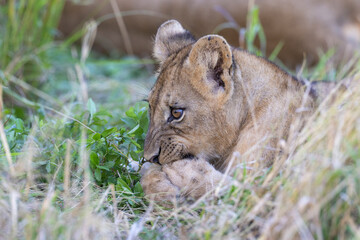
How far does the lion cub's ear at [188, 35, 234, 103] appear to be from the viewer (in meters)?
A: 3.20

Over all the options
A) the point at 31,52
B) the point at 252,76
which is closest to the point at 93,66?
the point at 31,52

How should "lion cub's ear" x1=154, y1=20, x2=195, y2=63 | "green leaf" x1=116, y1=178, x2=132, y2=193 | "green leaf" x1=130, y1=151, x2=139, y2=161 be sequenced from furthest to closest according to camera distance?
"lion cub's ear" x1=154, y1=20, x2=195, y2=63 → "green leaf" x1=130, y1=151, x2=139, y2=161 → "green leaf" x1=116, y1=178, x2=132, y2=193

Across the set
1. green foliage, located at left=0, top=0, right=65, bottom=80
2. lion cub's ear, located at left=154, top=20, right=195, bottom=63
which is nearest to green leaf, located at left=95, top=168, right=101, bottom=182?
lion cub's ear, located at left=154, top=20, right=195, bottom=63

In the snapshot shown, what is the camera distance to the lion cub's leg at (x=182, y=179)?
308 cm

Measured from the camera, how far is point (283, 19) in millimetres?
6152

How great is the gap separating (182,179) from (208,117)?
0.42 meters

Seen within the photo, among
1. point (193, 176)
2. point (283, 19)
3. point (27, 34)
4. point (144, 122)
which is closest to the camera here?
point (193, 176)

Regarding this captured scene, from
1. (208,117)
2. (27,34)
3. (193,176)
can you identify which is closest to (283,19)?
(27,34)

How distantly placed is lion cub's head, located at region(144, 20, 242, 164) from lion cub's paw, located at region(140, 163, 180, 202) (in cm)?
9

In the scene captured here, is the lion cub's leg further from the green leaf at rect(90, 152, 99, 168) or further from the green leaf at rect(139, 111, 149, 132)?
the green leaf at rect(139, 111, 149, 132)

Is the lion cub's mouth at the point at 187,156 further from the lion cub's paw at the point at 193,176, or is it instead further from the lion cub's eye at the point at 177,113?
the lion cub's eye at the point at 177,113

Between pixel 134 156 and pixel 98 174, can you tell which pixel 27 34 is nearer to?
pixel 134 156

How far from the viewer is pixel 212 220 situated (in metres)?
2.69

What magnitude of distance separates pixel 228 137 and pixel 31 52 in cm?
295
